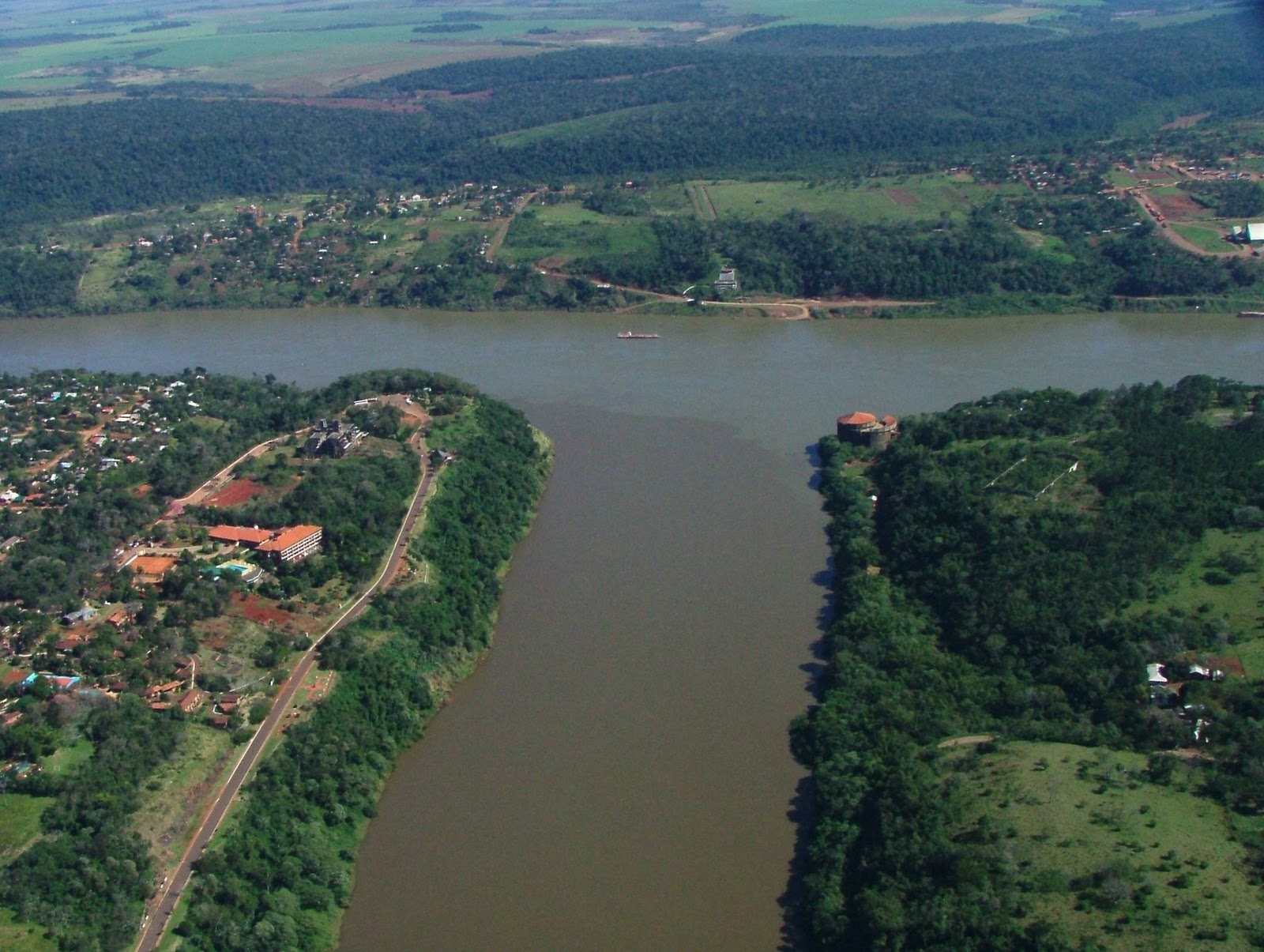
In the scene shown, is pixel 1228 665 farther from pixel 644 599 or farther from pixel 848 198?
pixel 848 198

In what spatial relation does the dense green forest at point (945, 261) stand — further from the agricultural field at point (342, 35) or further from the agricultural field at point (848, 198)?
the agricultural field at point (342, 35)

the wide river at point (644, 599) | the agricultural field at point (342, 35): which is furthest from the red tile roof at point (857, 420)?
the agricultural field at point (342, 35)

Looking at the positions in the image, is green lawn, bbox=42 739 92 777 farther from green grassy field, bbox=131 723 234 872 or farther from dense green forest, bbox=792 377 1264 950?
dense green forest, bbox=792 377 1264 950

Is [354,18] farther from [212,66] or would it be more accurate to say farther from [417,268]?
[417,268]

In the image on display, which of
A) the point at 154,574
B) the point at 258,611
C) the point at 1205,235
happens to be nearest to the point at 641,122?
the point at 1205,235

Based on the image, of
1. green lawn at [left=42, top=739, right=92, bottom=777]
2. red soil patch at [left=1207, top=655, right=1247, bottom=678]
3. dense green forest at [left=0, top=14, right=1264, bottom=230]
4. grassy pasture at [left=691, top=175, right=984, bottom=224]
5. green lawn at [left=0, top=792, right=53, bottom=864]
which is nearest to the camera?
green lawn at [left=0, top=792, right=53, bottom=864]

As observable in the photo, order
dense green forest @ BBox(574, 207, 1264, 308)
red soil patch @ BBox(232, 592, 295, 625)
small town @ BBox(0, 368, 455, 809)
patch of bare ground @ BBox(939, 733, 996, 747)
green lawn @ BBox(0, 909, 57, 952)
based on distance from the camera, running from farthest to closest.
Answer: dense green forest @ BBox(574, 207, 1264, 308), red soil patch @ BBox(232, 592, 295, 625), small town @ BBox(0, 368, 455, 809), patch of bare ground @ BBox(939, 733, 996, 747), green lawn @ BBox(0, 909, 57, 952)

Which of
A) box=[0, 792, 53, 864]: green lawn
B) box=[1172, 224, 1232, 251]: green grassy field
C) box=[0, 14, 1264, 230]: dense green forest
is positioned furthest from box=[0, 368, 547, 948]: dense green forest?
box=[0, 14, 1264, 230]: dense green forest
